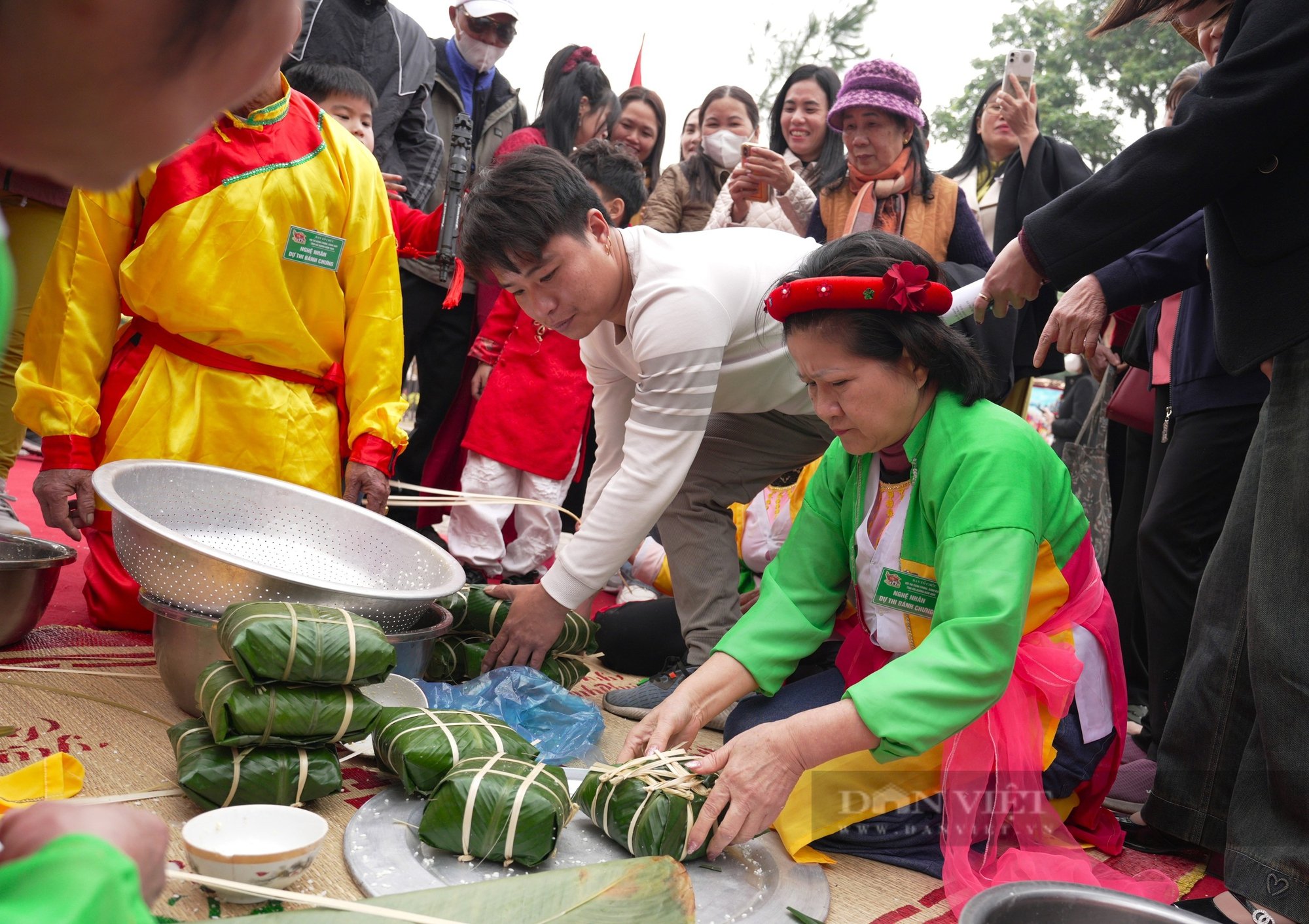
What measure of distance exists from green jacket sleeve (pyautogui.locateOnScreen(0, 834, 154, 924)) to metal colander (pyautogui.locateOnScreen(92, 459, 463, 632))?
1372 mm

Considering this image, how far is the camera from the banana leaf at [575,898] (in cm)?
119

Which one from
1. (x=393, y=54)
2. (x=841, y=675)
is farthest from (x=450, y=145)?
(x=841, y=675)

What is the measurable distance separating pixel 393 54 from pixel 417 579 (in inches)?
86.5

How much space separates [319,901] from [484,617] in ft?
4.65

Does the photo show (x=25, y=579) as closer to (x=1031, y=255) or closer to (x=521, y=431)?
(x=521, y=431)

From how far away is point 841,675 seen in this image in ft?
6.84

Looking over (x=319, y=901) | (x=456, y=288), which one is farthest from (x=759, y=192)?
(x=319, y=901)

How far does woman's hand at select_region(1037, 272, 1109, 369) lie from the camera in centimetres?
212

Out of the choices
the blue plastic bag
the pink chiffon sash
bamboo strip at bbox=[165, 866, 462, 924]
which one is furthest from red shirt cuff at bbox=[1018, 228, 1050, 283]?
bamboo strip at bbox=[165, 866, 462, 924]

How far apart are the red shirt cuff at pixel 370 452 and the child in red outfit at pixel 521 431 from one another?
1.00 metres

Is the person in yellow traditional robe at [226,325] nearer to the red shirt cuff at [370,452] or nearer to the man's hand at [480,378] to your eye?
the red shirt cuff at [370,452]

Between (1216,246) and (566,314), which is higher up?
(1216,246)

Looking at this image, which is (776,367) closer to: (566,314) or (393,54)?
(566,314)

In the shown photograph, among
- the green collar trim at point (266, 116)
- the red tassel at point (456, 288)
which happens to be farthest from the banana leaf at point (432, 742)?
the red tassel at point (456, 288)
